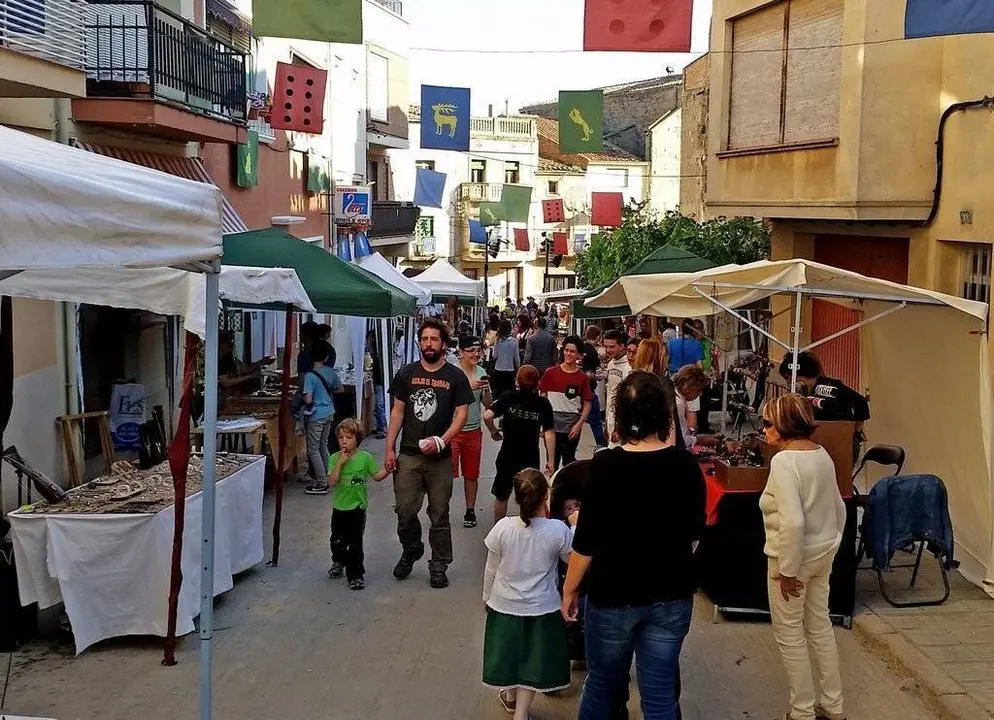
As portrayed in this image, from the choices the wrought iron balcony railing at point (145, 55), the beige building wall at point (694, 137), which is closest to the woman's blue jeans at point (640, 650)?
the wrought iron balcony railing at point (145, 55)

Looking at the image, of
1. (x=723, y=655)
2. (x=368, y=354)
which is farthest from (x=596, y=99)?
(x=723, y=655)

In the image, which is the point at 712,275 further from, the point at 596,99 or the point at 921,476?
the point at 596,99

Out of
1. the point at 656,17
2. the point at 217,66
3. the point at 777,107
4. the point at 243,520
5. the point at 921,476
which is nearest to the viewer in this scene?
the point at 921,476

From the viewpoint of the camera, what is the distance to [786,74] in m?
12.7

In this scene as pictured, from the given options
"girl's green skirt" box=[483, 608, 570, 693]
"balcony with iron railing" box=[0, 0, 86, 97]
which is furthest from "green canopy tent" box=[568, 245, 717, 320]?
"girl's green skirt" box=[483, 608, 570, 693]

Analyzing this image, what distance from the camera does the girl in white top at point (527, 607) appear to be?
559 cm

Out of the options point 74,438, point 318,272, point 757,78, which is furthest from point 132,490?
point 757,78

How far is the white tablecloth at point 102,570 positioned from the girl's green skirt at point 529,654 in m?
2.30

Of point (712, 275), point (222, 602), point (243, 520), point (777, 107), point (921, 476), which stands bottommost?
point (222, 602)

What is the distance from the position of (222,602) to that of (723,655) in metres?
3.52

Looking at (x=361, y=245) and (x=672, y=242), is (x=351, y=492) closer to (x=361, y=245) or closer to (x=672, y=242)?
(x=672, y=242)

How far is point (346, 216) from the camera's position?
24719 mm

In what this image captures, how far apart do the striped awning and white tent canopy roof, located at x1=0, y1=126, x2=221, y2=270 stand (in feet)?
20.9

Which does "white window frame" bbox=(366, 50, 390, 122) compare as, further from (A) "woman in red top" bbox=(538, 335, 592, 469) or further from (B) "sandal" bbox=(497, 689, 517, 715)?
(B) "sandal" bbox=(497, 689, 517, 715)
